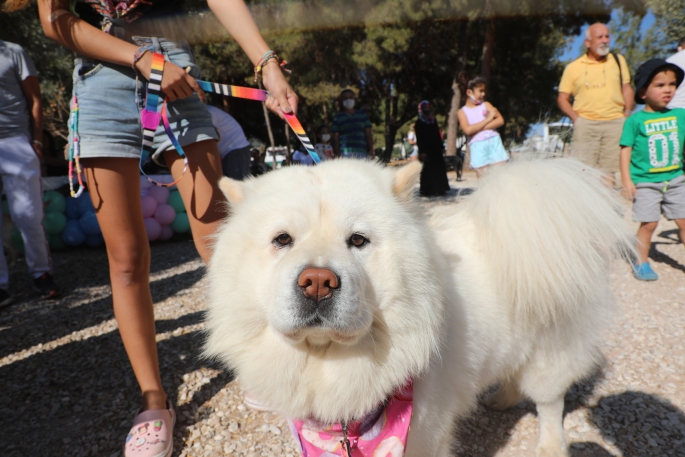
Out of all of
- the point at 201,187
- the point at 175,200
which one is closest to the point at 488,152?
the point at 201,187

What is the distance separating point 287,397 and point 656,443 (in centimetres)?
195

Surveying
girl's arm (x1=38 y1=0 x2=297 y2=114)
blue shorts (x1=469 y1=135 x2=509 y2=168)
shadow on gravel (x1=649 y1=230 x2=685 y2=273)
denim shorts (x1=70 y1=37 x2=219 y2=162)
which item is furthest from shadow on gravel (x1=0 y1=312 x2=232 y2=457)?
shadow on gravel (x1=649 y1=230 x2=685 y2=273)

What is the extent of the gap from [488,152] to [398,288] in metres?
5.21

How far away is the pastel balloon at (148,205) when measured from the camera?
6.14 meters

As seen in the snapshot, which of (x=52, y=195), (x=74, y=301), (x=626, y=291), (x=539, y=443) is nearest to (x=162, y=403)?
(x=539, y=443)

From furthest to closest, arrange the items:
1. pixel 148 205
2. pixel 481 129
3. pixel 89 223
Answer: pixel 148 205 < pixel 89 223 < pixel 481 129

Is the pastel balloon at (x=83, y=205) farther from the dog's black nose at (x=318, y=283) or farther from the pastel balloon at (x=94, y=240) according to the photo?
the dog's black nose at (x=318, y=283)

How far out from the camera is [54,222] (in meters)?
5.98

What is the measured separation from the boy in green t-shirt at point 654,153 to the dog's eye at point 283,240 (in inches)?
144

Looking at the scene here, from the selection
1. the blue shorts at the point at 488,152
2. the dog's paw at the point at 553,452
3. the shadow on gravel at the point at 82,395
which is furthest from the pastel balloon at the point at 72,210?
the dog's paw at the point at 553,452

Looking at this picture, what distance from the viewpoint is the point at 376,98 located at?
73.5 ft

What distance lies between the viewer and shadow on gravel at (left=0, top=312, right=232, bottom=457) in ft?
6.93

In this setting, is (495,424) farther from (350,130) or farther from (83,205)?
(83,205)

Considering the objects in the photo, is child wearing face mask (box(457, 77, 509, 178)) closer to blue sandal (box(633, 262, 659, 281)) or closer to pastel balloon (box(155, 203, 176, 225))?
blue sandal (box(633, 262, 659, 281))
